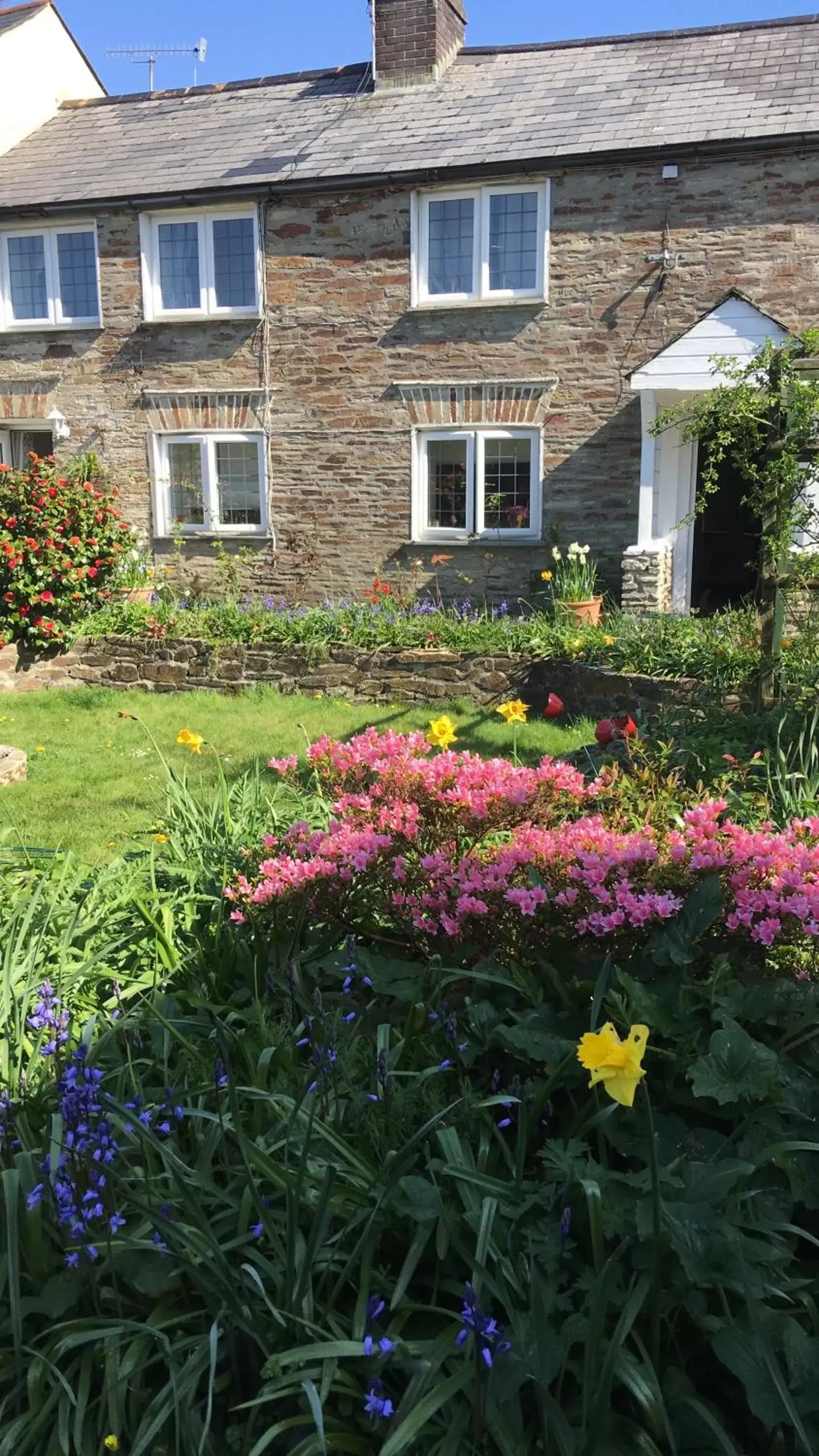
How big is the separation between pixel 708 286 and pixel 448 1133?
1219 centimetres

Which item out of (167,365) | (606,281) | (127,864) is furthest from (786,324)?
(127,864)

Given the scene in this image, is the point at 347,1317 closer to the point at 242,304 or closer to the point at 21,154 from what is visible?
the point at 242,304

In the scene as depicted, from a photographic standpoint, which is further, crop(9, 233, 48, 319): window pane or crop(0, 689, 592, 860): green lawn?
crop(9, 233, 48, 319): window pane

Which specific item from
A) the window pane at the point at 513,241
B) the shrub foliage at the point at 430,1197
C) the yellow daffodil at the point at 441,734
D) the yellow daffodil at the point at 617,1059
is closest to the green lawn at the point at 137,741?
the yellow daffodil at the point at 441,734

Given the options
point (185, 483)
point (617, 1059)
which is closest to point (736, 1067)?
point (617, 1059)

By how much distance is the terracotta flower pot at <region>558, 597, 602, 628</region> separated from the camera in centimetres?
1091

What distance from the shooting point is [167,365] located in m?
14.5

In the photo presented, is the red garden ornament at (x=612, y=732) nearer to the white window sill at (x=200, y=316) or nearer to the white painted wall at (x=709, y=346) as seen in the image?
the white painted wall at (x=709, y=346)

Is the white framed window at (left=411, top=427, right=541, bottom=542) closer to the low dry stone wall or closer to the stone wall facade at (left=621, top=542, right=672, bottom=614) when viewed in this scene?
the stone wall facade at (left=621, top=542, right=672, bottom=614)

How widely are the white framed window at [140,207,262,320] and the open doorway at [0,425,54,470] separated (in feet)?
10.5

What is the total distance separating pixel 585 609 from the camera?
11.2 m

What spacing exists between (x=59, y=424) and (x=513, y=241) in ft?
22.4

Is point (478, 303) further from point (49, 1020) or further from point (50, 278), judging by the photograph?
point (49, 1020)

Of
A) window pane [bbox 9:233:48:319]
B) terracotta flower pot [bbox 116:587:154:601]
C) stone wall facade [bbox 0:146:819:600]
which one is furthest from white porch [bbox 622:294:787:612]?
window pane [bbox 9:233:48:319]
